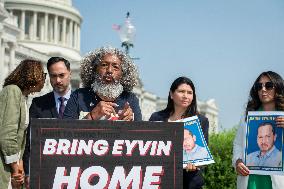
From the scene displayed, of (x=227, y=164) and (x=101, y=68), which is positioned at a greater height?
(x=101, y=68)

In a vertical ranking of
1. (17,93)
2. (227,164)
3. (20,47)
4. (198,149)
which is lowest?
(227,164)

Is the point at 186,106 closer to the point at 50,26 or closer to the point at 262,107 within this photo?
the point at 262,107

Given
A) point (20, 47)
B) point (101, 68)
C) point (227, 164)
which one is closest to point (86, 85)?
point (101, 68)

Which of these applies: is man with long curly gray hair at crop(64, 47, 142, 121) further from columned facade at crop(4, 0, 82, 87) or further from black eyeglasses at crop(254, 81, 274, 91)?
columned facade at crop(4, 0, 82, 87)

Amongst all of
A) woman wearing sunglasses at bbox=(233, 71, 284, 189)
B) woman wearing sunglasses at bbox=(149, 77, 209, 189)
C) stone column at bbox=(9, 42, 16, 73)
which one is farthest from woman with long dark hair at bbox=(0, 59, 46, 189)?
stone column at bbox=(9, 42, 16, 73)

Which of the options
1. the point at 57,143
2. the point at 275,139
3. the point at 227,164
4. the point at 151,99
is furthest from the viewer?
the point at 151,99

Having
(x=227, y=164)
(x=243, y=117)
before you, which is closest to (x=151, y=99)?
(x=227, y=164)

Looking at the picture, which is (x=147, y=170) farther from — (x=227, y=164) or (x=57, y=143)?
(x=227, y=164)

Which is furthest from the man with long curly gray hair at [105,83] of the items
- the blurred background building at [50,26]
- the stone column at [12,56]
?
the blurred background building at [50,26]

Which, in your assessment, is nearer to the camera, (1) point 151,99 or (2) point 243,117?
(2) point 243,117

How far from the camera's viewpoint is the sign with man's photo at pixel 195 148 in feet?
16.7

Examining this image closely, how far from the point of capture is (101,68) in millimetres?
5230

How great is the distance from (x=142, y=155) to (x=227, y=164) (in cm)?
888

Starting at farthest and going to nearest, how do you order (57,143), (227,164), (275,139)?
(227,164)
(275,139)
(57,143)
